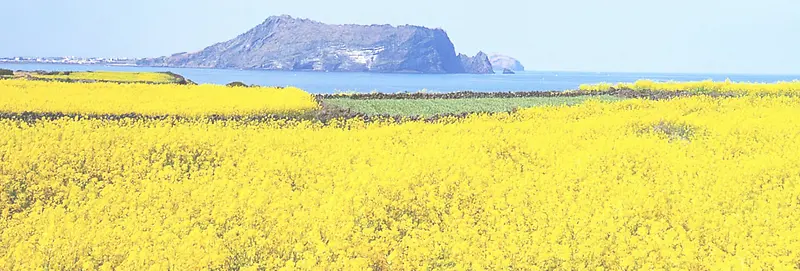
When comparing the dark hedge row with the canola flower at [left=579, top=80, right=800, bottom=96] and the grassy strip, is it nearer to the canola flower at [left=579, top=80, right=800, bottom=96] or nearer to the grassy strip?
the grassy strip

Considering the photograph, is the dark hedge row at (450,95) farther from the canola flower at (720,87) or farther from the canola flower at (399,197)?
the canola flower at (399,197)

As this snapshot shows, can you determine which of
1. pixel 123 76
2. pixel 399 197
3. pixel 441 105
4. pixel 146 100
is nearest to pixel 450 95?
pixel 441 105

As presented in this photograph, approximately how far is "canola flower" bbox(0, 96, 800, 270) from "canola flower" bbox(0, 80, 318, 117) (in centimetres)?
260

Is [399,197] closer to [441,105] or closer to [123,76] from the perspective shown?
[441,105]

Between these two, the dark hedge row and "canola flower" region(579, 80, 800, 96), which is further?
"canola flower" region(579, 80, 800, 96)

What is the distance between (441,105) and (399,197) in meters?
12.6

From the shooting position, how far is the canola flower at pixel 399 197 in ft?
20.4

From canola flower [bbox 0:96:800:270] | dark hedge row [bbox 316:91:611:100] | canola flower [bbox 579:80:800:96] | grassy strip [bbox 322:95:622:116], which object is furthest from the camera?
canola flower [bbox 579:80:800:96]

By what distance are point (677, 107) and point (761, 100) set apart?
301 centimetres

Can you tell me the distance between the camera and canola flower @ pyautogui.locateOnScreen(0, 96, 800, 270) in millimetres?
6223

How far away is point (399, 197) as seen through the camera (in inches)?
333

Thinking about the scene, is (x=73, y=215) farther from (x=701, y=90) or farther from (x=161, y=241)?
(x=701, y=90)

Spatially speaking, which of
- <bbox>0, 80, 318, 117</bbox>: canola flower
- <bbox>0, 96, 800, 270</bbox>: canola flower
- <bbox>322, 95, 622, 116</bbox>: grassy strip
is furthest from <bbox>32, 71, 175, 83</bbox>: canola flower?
<bbox>0, 96, 800, 270</bbox>: canola flower

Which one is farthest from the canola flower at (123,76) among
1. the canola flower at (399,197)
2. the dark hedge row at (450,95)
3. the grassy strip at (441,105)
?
the canola flower at (399,197)
